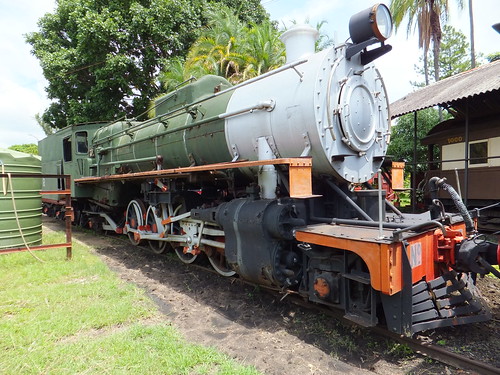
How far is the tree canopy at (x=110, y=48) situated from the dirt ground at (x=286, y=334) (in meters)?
14.0

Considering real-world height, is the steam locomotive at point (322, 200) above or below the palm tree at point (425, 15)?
below

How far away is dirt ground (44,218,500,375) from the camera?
2.94m

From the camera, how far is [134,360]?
2.92 m

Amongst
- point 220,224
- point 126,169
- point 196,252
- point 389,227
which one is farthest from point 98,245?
point 389,227

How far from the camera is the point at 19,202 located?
21.3ft

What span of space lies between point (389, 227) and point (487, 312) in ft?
3.89

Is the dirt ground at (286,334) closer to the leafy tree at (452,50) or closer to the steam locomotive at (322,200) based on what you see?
the steam locomotive at (322,200)

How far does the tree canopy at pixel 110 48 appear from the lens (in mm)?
15773

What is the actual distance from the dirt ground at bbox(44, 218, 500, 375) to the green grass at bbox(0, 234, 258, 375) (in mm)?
257

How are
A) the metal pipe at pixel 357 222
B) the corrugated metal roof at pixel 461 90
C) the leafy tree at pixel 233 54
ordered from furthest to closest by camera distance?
1. the leafy tree at pixel 233 54
2. the corrugated metal roof at pixel 461 90
3. the metal pipe at pixel 357 222

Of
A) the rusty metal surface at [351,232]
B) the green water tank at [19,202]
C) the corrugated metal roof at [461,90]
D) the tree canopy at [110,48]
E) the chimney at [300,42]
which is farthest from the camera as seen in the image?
the tree canopy at [110,48]

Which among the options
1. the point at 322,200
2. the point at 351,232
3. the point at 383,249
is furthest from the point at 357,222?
the point at 383,249

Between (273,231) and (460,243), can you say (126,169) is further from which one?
Result: (460,243)

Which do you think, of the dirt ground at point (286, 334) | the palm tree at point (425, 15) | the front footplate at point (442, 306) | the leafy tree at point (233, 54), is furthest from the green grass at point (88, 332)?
the palm tree at point (425, 15)
